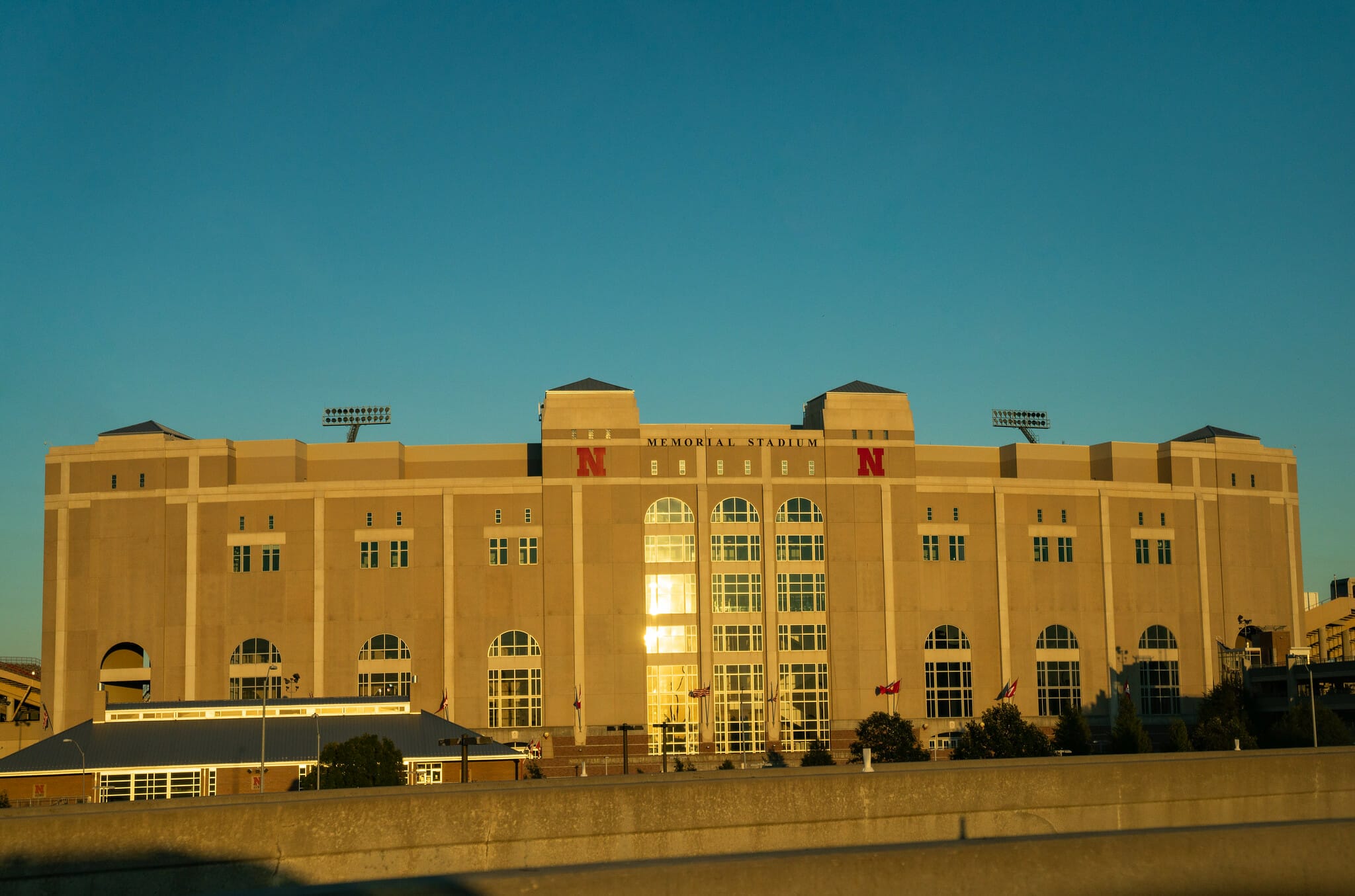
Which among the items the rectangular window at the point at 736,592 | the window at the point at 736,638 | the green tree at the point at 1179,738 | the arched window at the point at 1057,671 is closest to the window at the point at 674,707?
the window at the point at 736,638

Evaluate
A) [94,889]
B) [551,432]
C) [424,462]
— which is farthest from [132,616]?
[94,889]

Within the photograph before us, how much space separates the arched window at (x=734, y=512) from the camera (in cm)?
11338

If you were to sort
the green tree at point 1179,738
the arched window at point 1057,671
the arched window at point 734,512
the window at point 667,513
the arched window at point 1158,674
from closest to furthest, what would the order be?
the green tree at point 1179,738 < the window at point 667,513 < the arched window at point 734,512 < the arched window at point 1057,671 < the arched window at point 1158,674

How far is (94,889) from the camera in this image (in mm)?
30188

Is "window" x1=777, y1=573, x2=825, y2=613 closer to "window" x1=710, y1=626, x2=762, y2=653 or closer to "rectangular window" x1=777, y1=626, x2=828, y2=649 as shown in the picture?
"rectangular window" x1=777, y1=626, x2=828, y2=649

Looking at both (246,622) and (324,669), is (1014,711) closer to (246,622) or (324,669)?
(324,669)

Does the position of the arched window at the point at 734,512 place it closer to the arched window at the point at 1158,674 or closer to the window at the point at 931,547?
the window at the point at 931,547

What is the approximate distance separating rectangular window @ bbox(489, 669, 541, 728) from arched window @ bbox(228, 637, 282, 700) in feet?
56.4

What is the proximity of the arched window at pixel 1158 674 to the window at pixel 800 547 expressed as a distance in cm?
3065

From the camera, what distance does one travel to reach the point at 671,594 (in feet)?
368

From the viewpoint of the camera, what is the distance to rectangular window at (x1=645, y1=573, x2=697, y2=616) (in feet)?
367

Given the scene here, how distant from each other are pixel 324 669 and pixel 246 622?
776 centimetres

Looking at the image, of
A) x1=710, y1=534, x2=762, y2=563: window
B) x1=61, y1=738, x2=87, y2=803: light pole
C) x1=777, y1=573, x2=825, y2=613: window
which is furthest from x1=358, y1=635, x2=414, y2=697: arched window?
x1=777, y1=573, x2=825, y2=613: window

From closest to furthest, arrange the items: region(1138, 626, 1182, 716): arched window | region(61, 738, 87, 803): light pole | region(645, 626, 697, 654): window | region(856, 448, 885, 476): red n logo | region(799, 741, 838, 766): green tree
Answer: region(61, 738, 87, 803): light pole < region(799, 741, 838, 766): green tree < region(645, 626, 697, 654): window < region(856, 448, 885, 476): red n logo < region(1138, 626, 1182, 716): arched window
